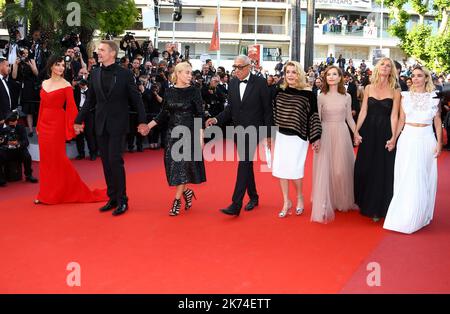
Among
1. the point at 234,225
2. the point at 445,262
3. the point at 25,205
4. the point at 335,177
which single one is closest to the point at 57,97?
the point at 25,205

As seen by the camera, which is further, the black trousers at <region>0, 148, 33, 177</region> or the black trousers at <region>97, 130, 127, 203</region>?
the black trousers at <region>0, 148, 33, 177</region>

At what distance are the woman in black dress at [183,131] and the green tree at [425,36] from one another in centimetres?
1998

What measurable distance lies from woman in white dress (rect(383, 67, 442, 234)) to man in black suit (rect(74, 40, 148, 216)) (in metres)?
2.89

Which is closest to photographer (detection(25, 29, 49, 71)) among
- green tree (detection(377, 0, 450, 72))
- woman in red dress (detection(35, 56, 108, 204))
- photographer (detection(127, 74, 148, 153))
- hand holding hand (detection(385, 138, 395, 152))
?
photographer (detection(127, 74, 148, 153))

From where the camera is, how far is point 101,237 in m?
5.35

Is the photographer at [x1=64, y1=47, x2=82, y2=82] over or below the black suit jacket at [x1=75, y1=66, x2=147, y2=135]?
over

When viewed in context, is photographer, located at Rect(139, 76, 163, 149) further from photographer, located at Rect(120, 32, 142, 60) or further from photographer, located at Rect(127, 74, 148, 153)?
photographer, located at Rect(120, 32, 142, 60)

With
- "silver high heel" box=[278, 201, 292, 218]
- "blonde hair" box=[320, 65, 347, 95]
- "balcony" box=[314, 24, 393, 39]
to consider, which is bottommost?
"silver high heel" box=[278, 201, 292, 218]

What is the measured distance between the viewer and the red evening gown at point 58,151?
270 inches

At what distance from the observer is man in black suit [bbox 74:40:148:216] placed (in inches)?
246

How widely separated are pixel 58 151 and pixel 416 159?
4311 mm

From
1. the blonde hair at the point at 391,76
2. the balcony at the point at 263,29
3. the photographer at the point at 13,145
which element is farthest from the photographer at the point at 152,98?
the balcony at the point at 263,29

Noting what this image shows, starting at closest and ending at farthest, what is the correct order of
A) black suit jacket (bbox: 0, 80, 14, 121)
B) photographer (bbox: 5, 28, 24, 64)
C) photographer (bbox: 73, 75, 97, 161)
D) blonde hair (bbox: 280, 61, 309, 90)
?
blonde hair (bbox: 280, 61, 309, 90)
black suit jacket (bbox: 0, 80, 14, 121)
photographer (bbox: 73, 75, 97, 161)
photographer (bbox: 5, 28, 24, 64)
